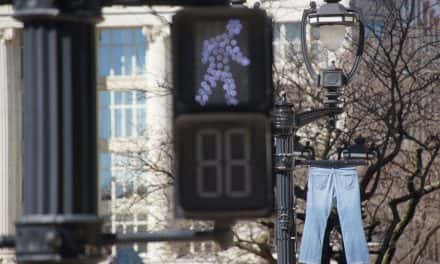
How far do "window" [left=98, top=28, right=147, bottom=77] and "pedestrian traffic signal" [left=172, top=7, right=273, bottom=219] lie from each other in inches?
2436

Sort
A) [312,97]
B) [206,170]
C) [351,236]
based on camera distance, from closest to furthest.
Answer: [206,170] < [351,236] < [312,97]

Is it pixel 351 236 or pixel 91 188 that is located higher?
pixel 91 188

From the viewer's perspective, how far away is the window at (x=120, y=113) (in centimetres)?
7175

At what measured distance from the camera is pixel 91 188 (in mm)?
6938

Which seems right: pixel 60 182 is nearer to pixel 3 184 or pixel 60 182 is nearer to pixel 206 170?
pixel 206 170

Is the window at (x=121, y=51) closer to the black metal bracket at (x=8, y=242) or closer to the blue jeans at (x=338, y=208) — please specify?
the blue jeans at (x=338, y=208)

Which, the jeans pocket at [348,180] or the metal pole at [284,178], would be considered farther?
the jeans pocket at [348,180]

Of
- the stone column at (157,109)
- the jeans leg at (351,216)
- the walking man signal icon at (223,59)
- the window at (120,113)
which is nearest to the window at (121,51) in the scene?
the stone column at (157,109)

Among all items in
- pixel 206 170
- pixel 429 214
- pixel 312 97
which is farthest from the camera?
Answer: pixel 429 214

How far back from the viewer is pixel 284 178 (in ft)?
68.0

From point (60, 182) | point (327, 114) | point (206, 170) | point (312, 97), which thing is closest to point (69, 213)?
point (60, 182)

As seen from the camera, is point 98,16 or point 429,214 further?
point 429,214

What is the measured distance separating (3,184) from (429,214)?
1393 inches

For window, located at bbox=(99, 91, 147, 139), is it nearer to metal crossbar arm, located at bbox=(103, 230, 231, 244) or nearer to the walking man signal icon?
metal crossbar arm, located at bbox=(103, 230, 231, 244)
